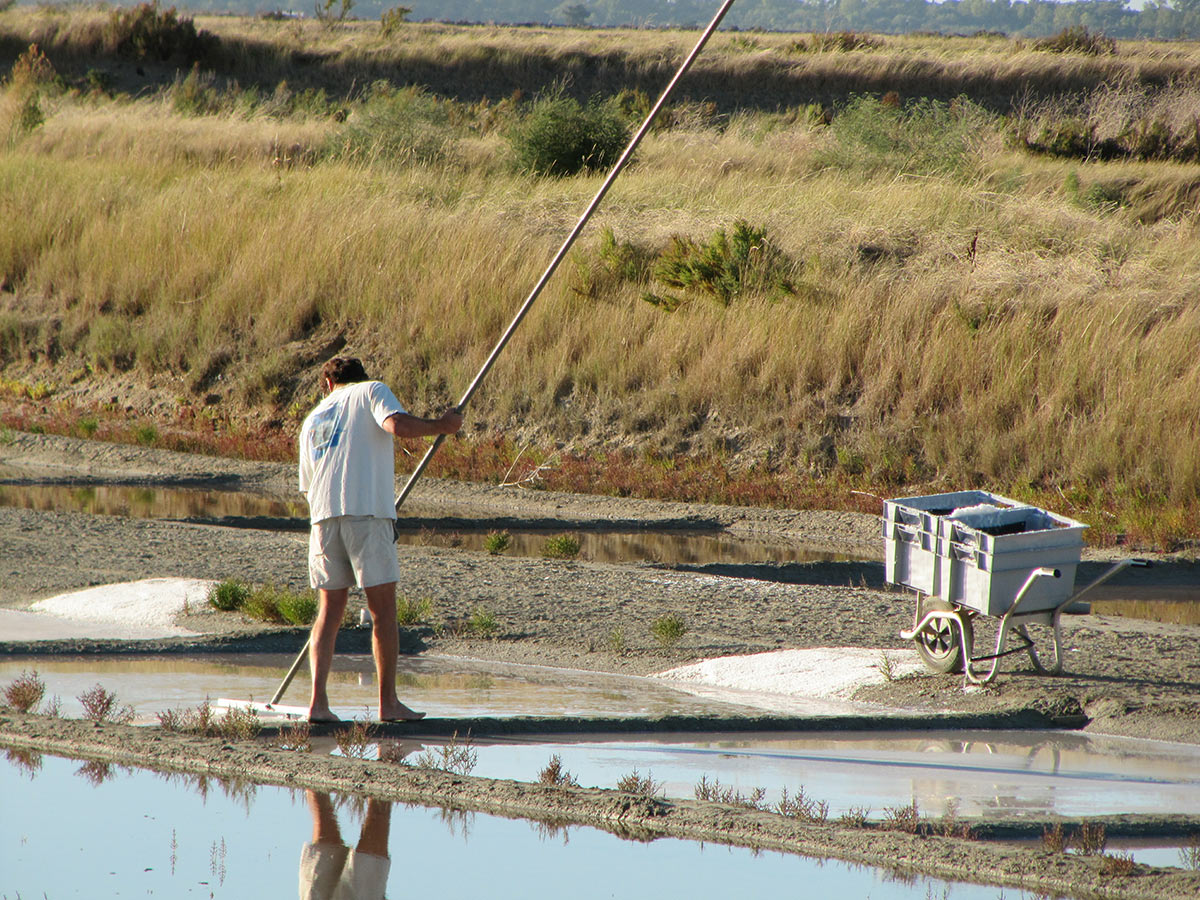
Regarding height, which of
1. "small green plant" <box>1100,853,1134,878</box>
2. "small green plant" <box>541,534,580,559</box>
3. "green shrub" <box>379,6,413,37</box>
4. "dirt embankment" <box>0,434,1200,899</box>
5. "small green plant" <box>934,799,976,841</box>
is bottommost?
"small green plant" <box>541,534,580,559</box>

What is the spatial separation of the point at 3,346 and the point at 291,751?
854 inches

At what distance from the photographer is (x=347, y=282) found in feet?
79.3

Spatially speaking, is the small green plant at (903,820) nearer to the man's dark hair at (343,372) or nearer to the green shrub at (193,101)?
the man's dark hair at (343,372)

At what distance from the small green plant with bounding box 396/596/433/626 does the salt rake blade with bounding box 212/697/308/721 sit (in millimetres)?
2410

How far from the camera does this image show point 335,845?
606 cm

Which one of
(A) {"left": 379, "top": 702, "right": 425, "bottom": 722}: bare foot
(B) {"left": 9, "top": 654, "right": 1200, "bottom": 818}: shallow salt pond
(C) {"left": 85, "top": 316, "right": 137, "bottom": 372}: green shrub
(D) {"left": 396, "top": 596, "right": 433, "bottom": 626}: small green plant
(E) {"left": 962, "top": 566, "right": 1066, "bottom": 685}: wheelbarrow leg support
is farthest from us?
(C) {"left": 85, "top": 316, "right": 137, "bottom": 372}: green shrub

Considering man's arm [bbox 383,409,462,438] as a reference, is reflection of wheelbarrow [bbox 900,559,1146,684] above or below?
below

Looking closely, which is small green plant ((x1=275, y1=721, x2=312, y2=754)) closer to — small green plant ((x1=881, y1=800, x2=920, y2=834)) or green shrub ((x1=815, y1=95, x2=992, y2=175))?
small green plant ((x1=881, y1=800, x2=920, y2=834))

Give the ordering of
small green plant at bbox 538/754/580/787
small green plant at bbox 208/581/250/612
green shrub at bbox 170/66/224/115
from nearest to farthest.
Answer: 1. small green plant at bbox 538/754/580/787
2. small green plant at bbox 208/581/250/612
3. green shrub at bbox 170/66/224/115

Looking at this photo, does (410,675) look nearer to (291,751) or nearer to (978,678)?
(291,751)

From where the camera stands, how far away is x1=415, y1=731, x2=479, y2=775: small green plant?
7.02 meters

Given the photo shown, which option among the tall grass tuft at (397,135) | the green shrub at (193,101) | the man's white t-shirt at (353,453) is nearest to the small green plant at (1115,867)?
the man's white t-shirt at (353,453)

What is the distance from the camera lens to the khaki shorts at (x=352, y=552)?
24.0 feet

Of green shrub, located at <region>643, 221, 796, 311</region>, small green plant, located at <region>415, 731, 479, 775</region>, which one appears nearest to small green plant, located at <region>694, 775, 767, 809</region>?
small green plant, located at <region>415, 731, 479, 775</region>
